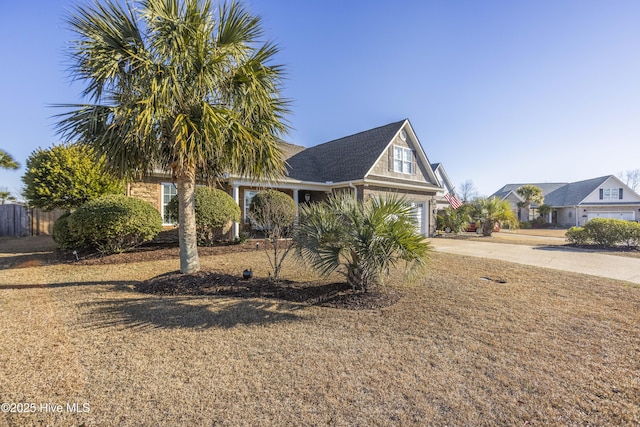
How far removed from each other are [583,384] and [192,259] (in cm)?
703

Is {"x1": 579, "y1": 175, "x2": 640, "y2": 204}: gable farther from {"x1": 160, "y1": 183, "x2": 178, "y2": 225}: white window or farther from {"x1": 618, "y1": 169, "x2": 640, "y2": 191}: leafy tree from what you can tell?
{"x1": 160, "y1": 183, "x2": 178, "y2": 225}: white window

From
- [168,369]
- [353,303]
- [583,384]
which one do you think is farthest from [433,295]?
[168,369]

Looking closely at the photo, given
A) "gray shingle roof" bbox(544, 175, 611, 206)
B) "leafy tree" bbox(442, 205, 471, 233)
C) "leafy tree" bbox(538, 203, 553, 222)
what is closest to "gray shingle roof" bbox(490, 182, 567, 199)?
"gray shingle roof" bbox(544, 175, 611, 206)

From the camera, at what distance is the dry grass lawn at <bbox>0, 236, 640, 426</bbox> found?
2422mm

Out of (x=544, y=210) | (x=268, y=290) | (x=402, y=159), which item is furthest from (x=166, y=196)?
(x=544, y=210)

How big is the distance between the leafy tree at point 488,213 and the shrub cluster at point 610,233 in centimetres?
566

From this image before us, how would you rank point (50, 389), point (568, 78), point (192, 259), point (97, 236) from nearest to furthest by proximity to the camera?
point (50, 389) → point (192, 259) → point (97, 236) → point (568, 78)

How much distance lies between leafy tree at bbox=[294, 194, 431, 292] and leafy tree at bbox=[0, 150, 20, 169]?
21.8m

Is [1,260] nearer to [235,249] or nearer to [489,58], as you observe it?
[235,249]

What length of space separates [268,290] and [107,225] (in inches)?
238

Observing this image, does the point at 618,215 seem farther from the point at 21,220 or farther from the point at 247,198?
the point at 21,220

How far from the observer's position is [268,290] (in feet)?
19.7

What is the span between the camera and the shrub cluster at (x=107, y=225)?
8.45 meters

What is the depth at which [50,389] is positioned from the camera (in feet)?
8.71
